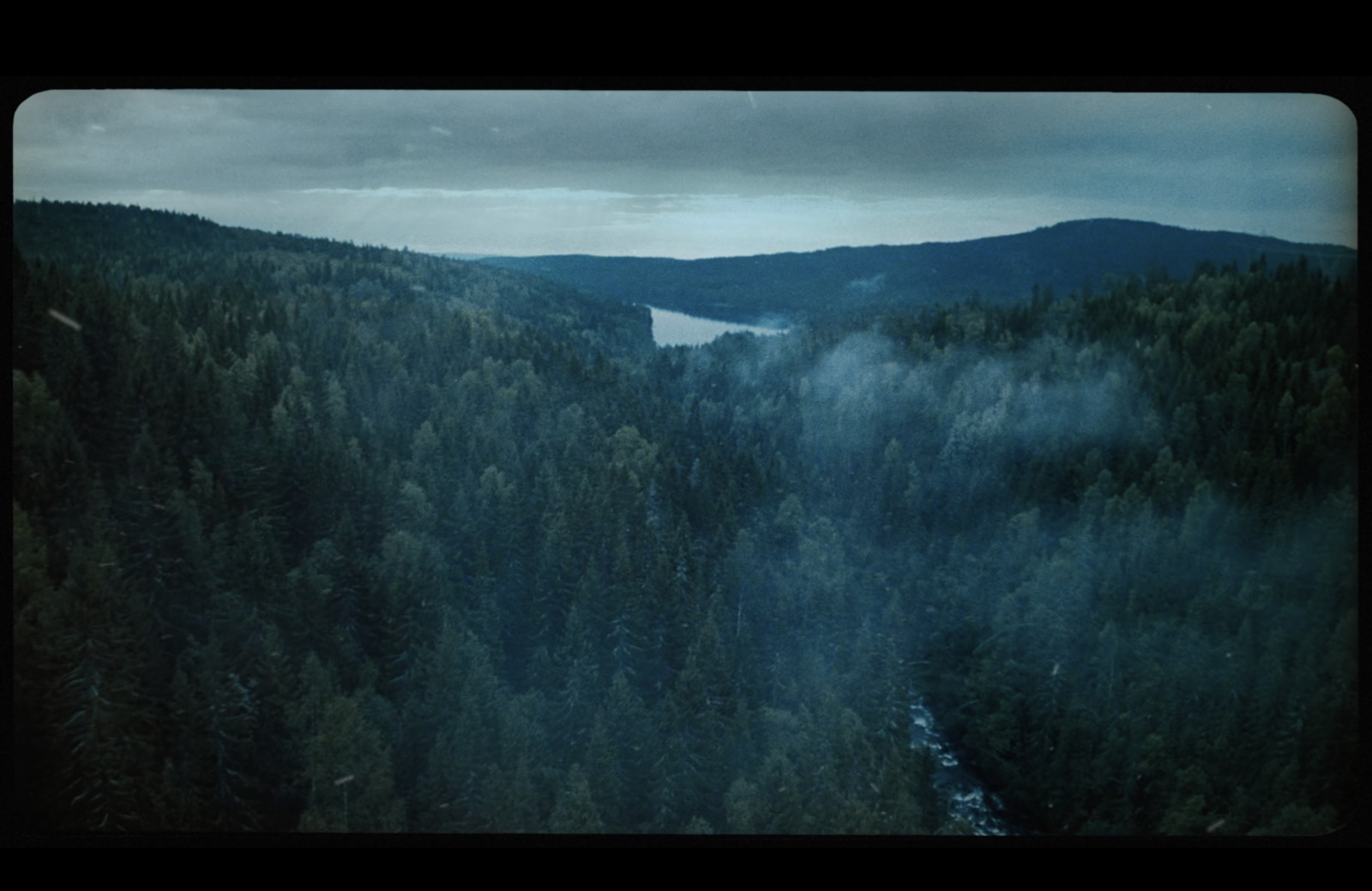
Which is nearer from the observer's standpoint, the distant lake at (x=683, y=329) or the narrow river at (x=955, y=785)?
the narrow river at (x=955, y=785)

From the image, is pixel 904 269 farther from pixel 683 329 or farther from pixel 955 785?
pixel 955 785

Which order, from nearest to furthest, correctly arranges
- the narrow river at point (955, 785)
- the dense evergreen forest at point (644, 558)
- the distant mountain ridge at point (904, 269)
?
the dense evergreen forest at point (644, 558)
the narrow river at point (955, 785)
the distant mountain ridge at point (904, 269)

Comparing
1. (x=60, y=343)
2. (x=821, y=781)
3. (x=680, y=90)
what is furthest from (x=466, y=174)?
(x=821, y=781)

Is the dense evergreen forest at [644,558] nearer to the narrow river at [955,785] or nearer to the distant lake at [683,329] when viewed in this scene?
the narrow river at [955,785]

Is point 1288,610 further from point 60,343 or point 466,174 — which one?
point 60,343

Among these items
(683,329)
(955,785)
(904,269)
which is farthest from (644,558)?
(904,269)

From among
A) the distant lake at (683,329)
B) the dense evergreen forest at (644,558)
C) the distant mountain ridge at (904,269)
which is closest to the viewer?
the dense evergreen forest at (644,558)

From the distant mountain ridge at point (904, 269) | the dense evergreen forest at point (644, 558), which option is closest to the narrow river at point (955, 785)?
the dense evergreen forest at point (644, 558)
